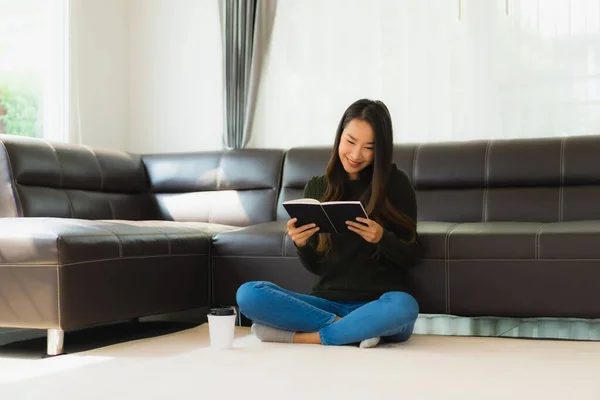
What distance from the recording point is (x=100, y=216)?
3.91 m

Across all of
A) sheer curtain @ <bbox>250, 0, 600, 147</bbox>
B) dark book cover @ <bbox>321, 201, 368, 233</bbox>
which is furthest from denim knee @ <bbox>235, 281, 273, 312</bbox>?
sheer curtain @ <bbox>250, 0, 600, 147</bbox>

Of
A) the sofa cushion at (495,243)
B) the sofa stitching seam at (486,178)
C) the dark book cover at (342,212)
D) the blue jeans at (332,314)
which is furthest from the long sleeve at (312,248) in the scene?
the sofa stitching seam at (486,178)

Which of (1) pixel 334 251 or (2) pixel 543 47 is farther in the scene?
(2) pixel 543 47

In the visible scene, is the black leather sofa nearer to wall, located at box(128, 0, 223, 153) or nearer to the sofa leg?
the sofa leg

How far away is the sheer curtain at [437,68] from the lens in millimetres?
4086

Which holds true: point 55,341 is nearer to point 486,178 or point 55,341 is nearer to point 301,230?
point 301,230

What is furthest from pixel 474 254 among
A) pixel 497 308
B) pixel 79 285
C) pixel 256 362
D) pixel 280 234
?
pixel 79 285

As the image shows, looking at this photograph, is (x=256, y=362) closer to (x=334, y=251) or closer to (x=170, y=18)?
(x=334, y=251)

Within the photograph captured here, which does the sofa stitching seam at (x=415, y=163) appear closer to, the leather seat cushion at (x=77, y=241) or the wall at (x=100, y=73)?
the leather seat cushion at (x=77, y=241)

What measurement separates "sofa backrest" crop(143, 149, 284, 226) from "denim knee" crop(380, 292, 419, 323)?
144 centimetres

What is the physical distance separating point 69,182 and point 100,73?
4.35 ft

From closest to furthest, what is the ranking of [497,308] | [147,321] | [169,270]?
[497,308]
[169,270]
[147,321]

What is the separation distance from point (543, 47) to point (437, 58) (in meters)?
0.55

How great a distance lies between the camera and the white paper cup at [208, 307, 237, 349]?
9.03ft
